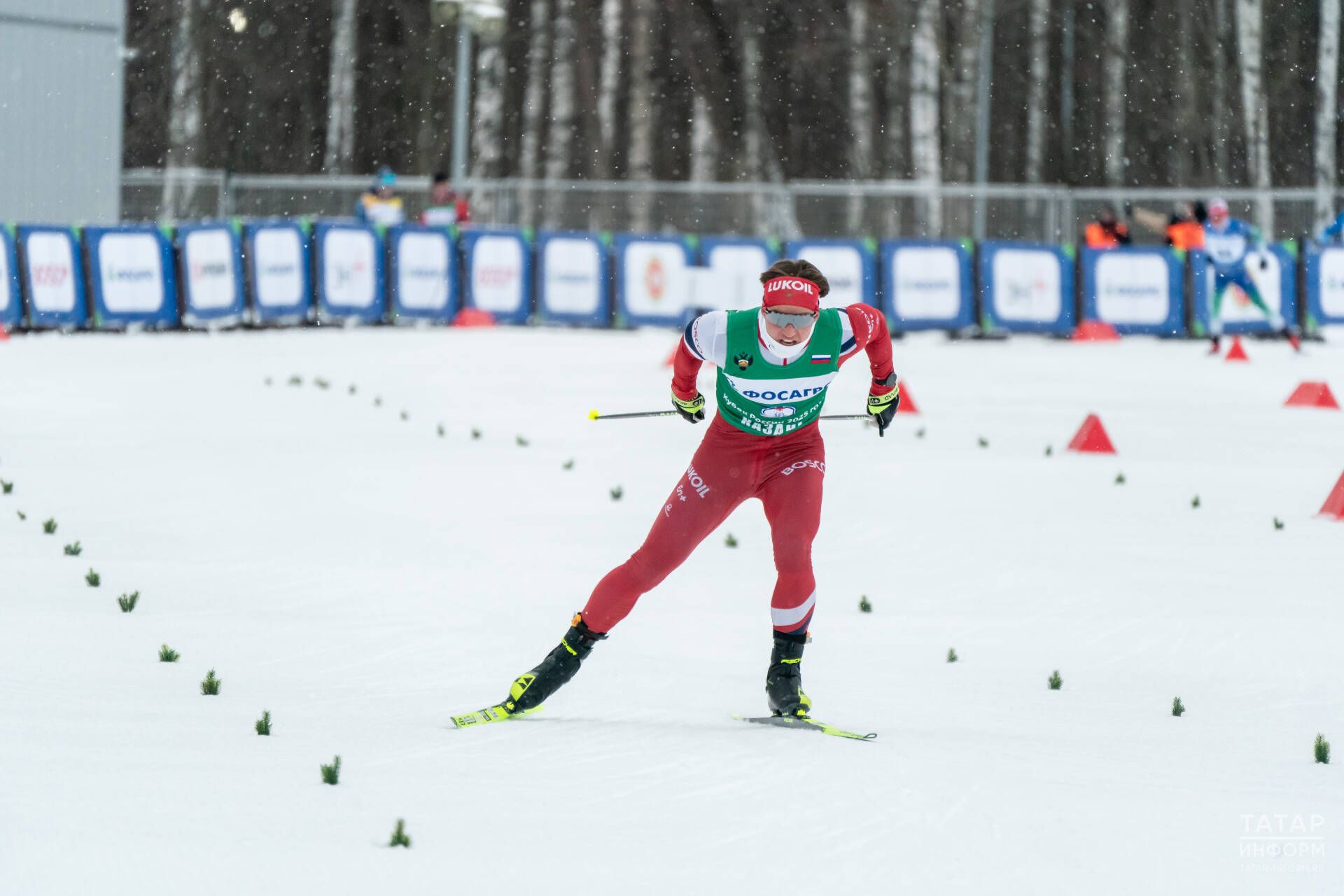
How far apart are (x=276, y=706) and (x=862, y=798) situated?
2.23m

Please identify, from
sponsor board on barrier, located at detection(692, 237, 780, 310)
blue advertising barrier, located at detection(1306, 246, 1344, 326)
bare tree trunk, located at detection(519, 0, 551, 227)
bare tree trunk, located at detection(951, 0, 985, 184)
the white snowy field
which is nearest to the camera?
the white snowy field

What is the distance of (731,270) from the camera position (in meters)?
25.2

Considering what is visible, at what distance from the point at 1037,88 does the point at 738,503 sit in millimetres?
36708

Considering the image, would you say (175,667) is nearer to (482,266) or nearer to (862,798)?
(862,798)

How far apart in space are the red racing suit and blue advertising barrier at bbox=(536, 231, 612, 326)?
18.8 m

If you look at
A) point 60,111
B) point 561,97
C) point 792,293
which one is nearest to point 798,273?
point 792,293

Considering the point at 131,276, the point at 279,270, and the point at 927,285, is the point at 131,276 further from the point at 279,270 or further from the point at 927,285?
the point at 927,285

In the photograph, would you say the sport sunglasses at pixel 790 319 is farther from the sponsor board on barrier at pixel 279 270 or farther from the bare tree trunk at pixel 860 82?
the bare tree trunk at pixel 860 82

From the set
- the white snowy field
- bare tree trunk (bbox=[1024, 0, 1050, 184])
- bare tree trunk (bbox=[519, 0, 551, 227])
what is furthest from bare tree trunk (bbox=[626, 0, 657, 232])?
the white snowy field

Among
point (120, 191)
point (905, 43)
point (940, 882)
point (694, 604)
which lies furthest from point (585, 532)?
point (905, 43)

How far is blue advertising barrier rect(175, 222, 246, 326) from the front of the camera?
2309 centimetres

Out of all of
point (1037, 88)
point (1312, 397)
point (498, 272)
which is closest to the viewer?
point (1312, 397)

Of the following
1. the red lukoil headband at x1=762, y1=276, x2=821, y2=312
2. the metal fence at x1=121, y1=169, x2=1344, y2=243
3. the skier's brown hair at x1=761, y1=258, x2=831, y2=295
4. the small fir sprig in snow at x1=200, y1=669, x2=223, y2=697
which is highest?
the metal fence at x1=121, y1=169, x2=1344, y2=243

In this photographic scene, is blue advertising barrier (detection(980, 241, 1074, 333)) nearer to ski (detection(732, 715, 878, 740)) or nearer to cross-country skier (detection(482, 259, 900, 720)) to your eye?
cross-country skier (detection(482, 259, 900, 720))
